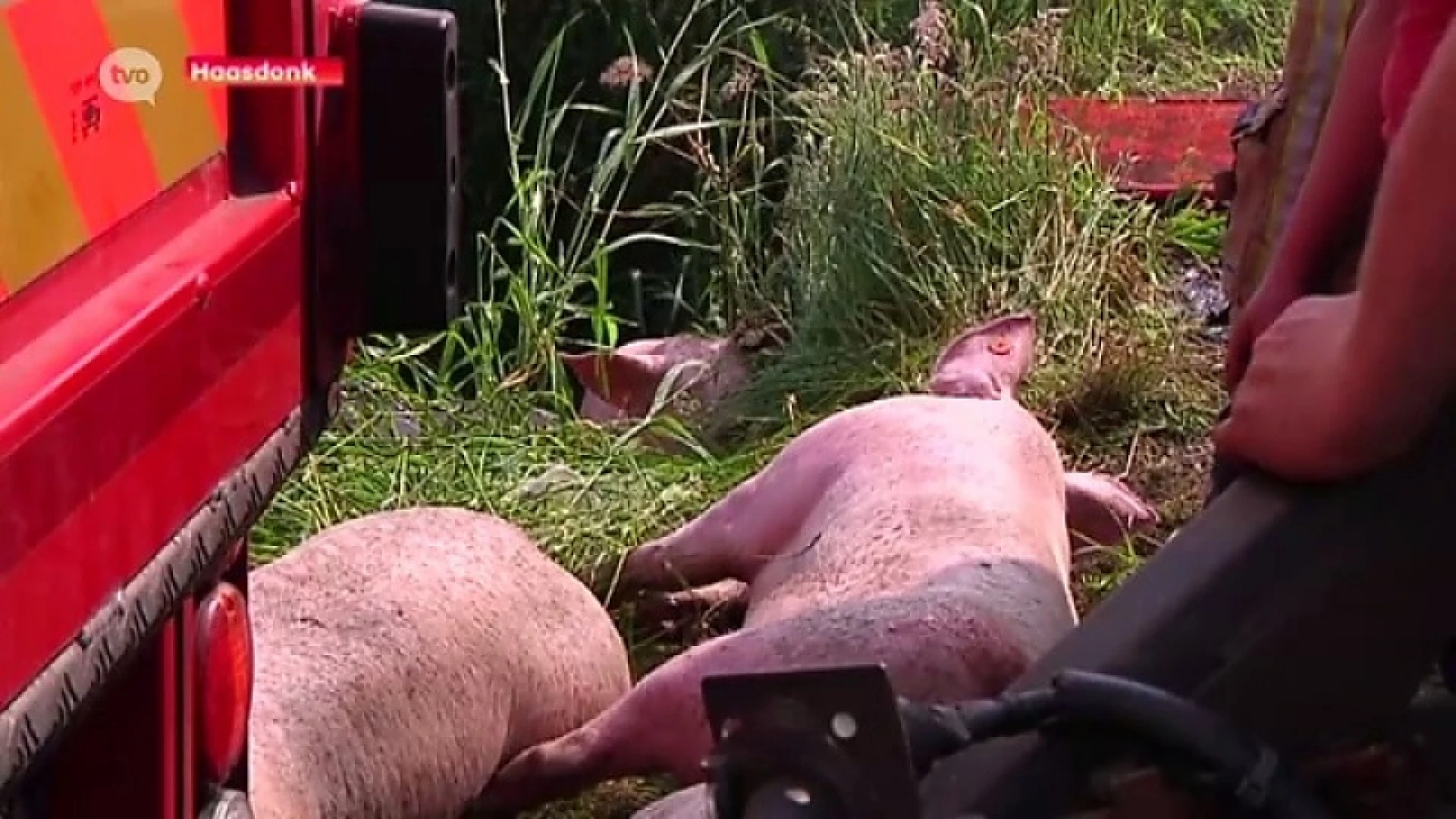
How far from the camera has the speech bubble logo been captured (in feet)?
6.72

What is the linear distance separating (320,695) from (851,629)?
2.86 feet

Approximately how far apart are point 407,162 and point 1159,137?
5.75 m

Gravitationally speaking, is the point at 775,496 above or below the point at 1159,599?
below

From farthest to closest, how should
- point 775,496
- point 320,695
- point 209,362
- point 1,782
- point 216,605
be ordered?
1. point 775,496
2. point 320,695
3. point 216,605
4. point 209,362
5. point 1,782

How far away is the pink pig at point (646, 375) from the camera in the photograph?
264 inches

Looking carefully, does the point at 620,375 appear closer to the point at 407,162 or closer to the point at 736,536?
the point at 736,536

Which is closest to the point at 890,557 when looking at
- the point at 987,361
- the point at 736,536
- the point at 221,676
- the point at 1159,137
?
the point at 736,536

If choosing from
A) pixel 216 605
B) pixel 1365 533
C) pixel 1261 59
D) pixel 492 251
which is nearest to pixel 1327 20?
pixel 216 605

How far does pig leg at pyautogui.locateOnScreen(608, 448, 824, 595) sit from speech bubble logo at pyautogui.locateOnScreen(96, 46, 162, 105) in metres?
3.25

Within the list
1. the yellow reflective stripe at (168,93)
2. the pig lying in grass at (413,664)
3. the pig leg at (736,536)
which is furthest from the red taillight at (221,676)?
the pig leg at (736,536)

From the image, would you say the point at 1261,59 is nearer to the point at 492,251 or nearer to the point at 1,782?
the point at 492,251

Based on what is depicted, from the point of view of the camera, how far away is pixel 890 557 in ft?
15.2

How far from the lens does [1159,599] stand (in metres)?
1.36

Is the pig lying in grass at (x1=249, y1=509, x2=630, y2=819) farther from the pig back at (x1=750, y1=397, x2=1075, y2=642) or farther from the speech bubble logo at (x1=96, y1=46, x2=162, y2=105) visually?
the speech bubble logo at (x1=96, y1=46, x2=162, y2=105)
